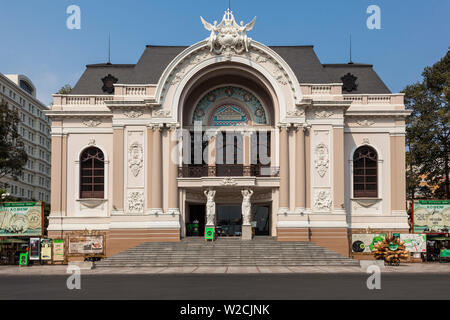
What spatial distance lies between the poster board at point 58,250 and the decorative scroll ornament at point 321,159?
1744cm

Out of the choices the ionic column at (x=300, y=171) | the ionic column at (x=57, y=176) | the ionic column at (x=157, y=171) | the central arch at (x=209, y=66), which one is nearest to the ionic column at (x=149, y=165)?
the ionic column at (x=157, y=171)

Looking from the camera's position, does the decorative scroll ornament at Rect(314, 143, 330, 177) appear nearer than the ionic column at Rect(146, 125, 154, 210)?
No

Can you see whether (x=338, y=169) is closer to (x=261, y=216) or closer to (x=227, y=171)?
(x=261, y=216)

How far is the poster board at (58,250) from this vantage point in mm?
39688

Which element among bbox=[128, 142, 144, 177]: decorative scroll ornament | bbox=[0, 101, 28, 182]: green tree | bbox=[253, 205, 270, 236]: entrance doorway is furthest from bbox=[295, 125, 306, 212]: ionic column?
bbox=[0, 101, 28, 182]: green tree

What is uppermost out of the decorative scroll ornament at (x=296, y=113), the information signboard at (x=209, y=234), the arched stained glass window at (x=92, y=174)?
the decorative scroll ornament at (x=296, y=113)

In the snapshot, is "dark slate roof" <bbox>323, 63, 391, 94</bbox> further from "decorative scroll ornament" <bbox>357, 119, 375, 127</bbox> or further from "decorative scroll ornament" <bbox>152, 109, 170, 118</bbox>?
"decorative scroll ornament" <bbox>152, 109, 170, 118</bbox>

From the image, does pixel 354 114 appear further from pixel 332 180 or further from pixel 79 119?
pixel 79 119

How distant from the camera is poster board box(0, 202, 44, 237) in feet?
134

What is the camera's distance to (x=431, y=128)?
51.8 metres

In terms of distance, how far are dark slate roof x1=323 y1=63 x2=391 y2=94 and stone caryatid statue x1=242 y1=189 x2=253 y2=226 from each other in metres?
11.0

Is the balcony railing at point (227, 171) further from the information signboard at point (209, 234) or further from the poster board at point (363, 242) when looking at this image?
the poster board at point (363, 242)

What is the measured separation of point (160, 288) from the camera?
2194 centimetres
